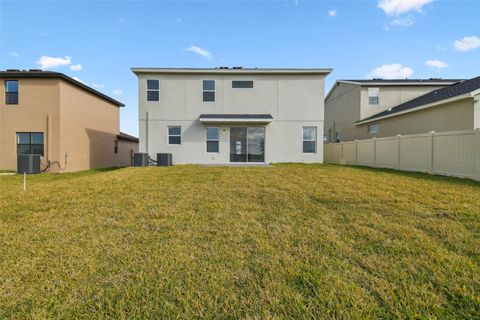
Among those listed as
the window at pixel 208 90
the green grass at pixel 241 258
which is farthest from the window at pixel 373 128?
the green grass at pixel 241 258

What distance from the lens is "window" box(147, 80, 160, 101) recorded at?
13898 millimetres

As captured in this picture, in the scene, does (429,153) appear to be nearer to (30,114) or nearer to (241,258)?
(241,258)

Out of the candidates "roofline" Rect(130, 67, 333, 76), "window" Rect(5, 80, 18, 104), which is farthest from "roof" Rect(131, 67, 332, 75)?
"window" Rect(5, 80, 18, 104)

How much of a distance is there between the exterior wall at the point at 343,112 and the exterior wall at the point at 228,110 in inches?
306

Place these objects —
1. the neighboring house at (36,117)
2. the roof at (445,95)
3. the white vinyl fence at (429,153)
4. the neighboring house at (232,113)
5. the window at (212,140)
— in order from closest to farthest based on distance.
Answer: the white vinyl fence at (429,153) < the roof at (445,95) < the neighboring house at (36,117) < the neighboring house at (232,113) < the window at (212,140)

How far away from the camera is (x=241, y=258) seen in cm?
274

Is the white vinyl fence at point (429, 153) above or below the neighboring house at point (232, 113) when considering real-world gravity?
below

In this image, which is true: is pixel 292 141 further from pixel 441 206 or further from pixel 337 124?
pixel 337 124

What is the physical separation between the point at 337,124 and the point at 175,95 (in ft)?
55.3

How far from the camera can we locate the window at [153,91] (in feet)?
45.6

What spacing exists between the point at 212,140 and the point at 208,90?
3.12 m

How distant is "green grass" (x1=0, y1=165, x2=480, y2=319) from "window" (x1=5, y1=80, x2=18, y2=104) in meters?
12.7

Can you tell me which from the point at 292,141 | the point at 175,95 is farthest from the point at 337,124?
the point at 175,95

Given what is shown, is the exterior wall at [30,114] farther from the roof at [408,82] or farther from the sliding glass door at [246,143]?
the roof at [408,82]
